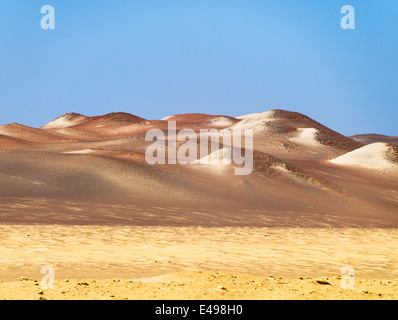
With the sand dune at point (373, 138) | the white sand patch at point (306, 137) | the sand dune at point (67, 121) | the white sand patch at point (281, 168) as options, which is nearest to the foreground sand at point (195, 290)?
the white sand patch at point (281, 168)

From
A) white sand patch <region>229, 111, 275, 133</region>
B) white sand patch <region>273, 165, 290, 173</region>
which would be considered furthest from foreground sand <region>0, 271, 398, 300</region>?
white sand patch <region>229, 111, 275, 133</region>

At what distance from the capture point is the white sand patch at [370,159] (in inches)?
1863

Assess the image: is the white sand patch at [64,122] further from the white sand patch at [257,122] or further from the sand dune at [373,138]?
the sand dune at [373,138]

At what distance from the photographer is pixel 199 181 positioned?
102 feet

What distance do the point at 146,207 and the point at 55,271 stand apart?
14.5m

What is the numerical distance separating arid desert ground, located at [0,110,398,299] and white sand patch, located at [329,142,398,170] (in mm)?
164

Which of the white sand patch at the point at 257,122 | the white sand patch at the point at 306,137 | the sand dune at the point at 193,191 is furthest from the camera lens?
the white sand patch at the point at 257,122

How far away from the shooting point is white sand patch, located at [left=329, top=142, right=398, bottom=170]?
47.3 metres

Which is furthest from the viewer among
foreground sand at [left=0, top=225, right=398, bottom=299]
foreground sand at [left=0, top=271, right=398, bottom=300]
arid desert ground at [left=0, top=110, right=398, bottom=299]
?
arid desert ground at [left=0, top=110, right=398, bottom=299]

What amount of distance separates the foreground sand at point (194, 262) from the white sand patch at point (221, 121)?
6238cm

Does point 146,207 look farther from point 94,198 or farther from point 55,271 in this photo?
point 55,271

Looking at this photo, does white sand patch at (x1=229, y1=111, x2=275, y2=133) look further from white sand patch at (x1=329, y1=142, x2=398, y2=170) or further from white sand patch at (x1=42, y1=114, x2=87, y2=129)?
white sand patch at (x1=42, y1=114, x2=87, y2=129)
